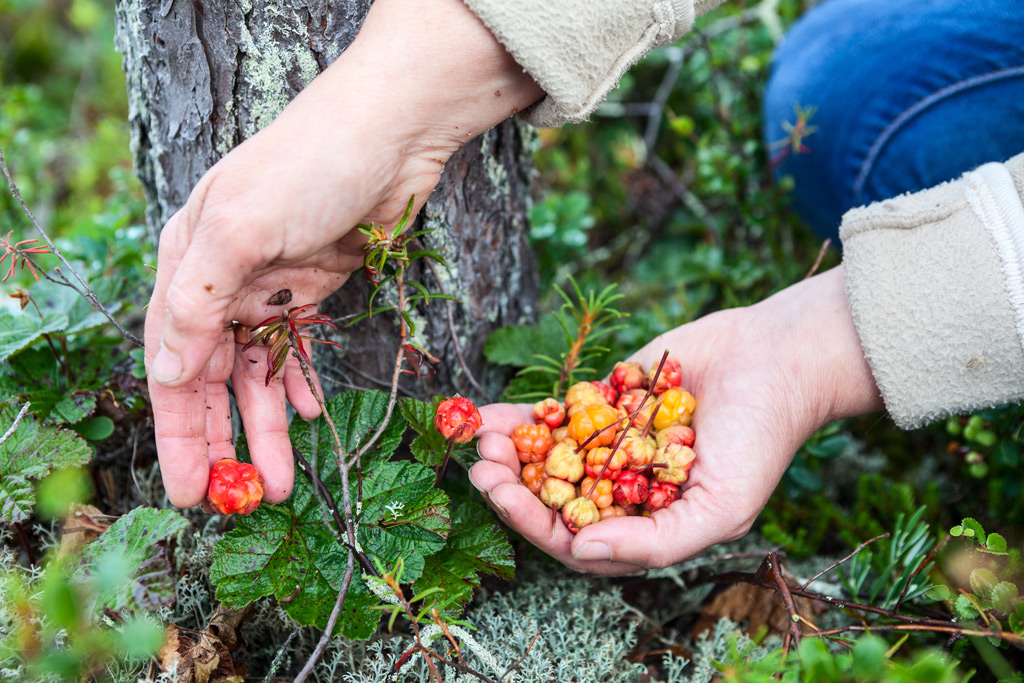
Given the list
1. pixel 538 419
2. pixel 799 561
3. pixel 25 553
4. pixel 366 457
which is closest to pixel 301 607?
pixel 366 457

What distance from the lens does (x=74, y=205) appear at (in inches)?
130

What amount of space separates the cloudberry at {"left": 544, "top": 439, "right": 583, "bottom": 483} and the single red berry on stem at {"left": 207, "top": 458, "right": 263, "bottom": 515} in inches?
23.2

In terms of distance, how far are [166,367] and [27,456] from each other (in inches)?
19.9

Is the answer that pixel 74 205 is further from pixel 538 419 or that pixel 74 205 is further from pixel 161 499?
pixel 538 419

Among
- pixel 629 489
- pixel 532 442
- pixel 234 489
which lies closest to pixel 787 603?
pixel 629 489

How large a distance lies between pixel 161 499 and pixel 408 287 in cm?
84

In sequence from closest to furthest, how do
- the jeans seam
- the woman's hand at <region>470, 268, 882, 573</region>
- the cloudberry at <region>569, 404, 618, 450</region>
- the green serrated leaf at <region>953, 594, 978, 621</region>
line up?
the green serrated leaf at <region>953, 594, 978, 621</region> < the woman's hand at <region>470, 268, 882, 573</region> < the cloudberry at <region>569, 404, 618, 450</region> < the jeans seam

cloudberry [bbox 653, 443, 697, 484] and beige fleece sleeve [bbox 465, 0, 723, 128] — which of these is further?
cloudberry [bbox 653, 443, 697, 484]

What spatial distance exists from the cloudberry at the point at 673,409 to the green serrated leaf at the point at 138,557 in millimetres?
1028

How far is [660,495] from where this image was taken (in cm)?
145

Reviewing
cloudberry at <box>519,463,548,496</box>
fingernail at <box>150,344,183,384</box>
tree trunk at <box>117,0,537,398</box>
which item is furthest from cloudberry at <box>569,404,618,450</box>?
fingernail at <box>150,344,183,384</box>

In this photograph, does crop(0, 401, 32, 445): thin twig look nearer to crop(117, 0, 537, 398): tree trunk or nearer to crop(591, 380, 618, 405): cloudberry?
crop(117, 0, 537, 398): tree trunk

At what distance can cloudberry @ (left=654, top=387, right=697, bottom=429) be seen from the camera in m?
1.57

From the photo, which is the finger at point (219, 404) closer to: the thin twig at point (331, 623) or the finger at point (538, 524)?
the thin twig at point (331, 623)
